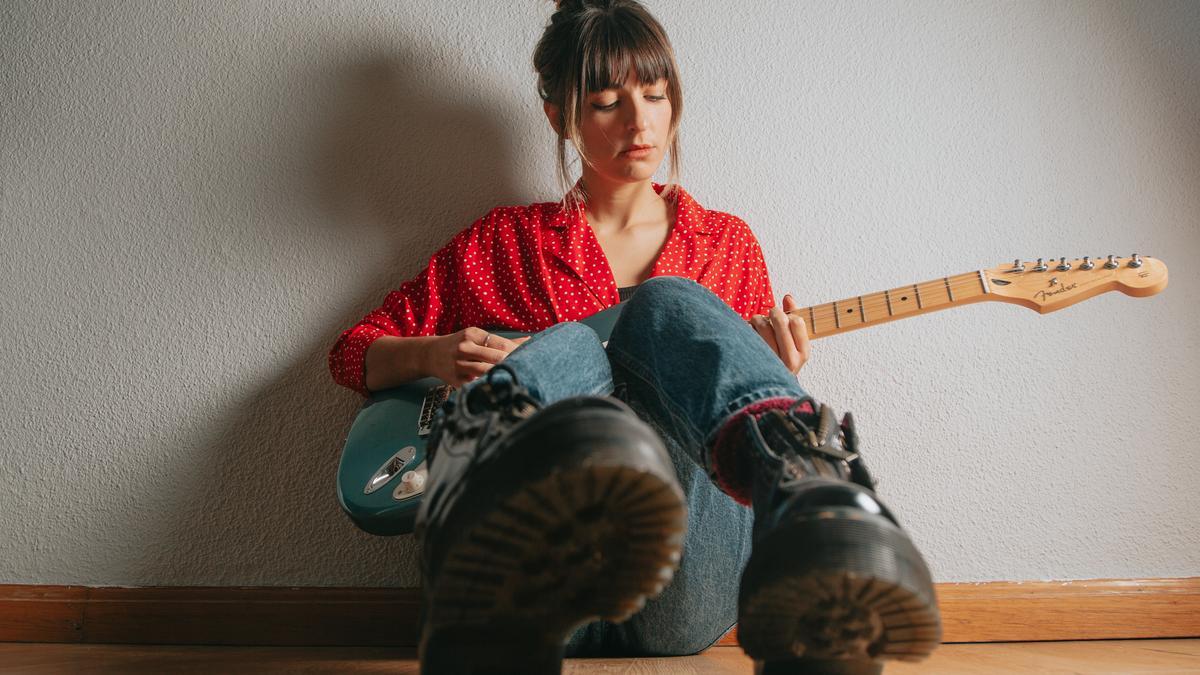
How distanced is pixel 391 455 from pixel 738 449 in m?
0.55

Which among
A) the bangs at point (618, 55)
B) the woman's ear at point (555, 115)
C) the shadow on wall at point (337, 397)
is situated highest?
the bangs at point (618, 55)

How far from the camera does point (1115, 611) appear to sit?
49.6 inches

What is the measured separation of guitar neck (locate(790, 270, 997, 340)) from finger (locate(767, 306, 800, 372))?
104mm

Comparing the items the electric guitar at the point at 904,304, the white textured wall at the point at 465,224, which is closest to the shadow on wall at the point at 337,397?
the white textured wall at the point at 465,224

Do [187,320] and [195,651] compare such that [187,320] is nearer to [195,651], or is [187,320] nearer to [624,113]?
[195,651]

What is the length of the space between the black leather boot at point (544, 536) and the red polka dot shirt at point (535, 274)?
2.36ft

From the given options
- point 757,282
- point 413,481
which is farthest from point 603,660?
point 757,282

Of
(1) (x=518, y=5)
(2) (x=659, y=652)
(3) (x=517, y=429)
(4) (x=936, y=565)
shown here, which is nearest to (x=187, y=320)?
(1) (x=518, y=5)

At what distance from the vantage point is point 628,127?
1.17 m

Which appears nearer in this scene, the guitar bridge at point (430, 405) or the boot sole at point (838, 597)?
the boot sole at point (838, 597)

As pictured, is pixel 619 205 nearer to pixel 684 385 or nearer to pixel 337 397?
pixel 337 397

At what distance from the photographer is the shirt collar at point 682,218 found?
4.17 ft

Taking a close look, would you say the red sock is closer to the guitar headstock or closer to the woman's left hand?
the woman's left hand

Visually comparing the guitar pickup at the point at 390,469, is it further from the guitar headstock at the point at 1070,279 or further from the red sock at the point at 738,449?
the guitar headstock at the point at 1070,279
